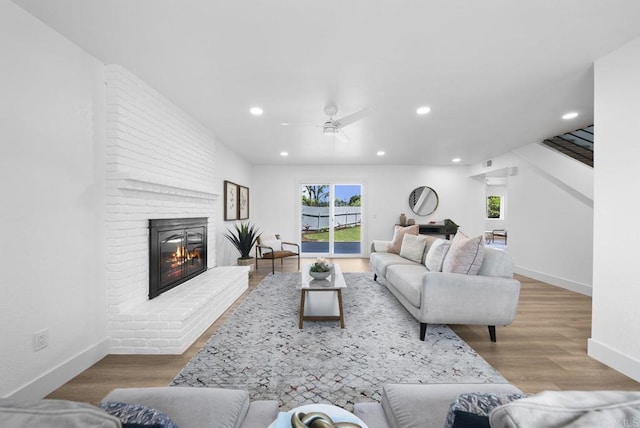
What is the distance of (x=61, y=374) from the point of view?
184cm

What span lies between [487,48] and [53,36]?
3122 millimetres

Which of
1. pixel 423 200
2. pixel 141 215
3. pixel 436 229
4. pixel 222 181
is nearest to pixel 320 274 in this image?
pixel 141 215

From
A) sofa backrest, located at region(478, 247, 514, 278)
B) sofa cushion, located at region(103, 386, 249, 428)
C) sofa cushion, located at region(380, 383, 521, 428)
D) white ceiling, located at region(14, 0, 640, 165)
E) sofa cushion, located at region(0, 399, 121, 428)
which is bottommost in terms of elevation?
sofa cushion, located at region(380, 383, 521, 428)

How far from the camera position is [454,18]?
171 centimetres

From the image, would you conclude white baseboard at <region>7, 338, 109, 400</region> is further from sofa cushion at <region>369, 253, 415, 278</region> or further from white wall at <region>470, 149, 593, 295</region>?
white wall at <region>470, 149, 593, 295</region>

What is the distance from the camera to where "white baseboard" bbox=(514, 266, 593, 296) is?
3949 millimetres

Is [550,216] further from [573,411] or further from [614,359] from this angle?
[573,411]

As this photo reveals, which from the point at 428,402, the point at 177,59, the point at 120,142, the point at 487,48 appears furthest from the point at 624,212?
the point at 120,142

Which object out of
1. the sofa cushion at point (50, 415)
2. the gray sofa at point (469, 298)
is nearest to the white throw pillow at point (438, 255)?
the gray sofa at point (469, 298)

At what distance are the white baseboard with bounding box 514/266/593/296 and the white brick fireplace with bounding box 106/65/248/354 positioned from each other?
202 inches

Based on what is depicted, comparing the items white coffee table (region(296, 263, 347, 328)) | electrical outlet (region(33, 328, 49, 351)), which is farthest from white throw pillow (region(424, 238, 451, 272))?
electrical outlet (region(33, 328, 49, 351))

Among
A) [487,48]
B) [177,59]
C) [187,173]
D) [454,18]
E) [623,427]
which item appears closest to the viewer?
[623,427]

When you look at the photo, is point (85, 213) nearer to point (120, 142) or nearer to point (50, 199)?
point (50, 199)

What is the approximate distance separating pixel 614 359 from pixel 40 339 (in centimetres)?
414
